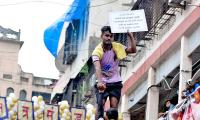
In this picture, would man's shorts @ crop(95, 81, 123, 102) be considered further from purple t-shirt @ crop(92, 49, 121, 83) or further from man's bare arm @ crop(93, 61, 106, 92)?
man's bare arm @ crop(93, 61, 106, 92)

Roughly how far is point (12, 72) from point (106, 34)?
57633 mm

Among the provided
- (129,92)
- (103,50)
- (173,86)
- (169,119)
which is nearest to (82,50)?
(129,92)

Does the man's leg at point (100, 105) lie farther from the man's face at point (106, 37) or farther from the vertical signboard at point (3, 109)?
the vertical signboard at point (3, 109)

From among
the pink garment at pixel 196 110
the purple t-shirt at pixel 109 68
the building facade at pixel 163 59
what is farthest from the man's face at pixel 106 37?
the building facade at pixel 163 59

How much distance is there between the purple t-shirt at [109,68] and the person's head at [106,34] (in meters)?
0.16

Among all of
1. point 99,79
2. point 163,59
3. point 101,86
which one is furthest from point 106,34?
point 163,59

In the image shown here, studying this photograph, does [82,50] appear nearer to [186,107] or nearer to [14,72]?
[186,107]

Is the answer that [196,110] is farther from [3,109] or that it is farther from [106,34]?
[3,109]

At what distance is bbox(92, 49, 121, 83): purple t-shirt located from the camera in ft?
32.6

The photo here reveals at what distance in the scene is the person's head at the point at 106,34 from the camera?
9852 mm

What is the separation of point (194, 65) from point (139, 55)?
12.5ft

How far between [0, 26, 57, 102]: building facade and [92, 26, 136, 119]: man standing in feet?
178

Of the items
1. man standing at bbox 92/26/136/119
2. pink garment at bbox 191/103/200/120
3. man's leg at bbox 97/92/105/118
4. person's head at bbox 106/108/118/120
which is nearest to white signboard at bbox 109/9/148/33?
man standing at bbox 92/26/136/119

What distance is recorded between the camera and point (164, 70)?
21859mm
